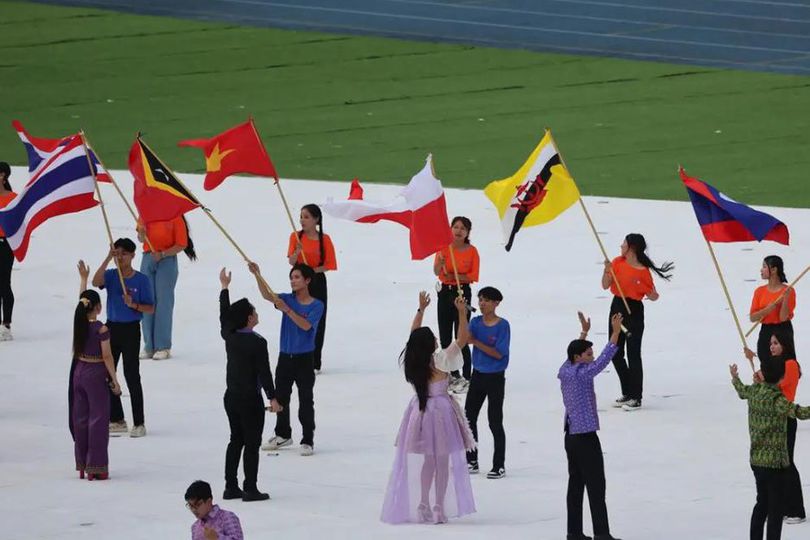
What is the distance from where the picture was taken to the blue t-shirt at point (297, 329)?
1530 centimetres

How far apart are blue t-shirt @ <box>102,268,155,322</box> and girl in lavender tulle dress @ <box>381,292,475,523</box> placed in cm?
350

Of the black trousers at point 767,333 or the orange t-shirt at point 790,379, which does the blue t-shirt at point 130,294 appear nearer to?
the black trousers at point 767,333

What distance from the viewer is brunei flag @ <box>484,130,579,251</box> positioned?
16203 mm

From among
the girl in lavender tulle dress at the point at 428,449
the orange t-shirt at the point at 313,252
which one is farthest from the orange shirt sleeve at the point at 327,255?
the girl in lavender tulle dress at the point at 428,449

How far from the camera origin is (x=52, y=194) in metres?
16.6

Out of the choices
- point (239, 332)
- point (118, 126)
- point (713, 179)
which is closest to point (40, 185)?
point (239, 332)

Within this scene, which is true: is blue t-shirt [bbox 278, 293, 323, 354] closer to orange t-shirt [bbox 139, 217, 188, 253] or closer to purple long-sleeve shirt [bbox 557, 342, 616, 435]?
purple long-sleeve shirt [bbox 557, 342, 616, 435]

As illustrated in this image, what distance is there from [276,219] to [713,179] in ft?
20.1

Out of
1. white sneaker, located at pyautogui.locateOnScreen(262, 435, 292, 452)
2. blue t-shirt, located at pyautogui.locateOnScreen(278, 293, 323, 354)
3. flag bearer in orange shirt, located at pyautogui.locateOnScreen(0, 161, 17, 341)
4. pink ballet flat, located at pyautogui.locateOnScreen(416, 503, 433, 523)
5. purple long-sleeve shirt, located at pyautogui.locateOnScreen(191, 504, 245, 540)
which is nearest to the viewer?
purple long-sleeve shirt, located at pyautogui.locateOnScreen(191, 504, 245, 540)

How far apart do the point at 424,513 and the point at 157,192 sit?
14.4 ft

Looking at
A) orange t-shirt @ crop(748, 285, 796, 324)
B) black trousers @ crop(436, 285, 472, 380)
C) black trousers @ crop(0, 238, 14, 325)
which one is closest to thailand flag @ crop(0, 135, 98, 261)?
black trousers @ crop(0, 238, 14, 325)

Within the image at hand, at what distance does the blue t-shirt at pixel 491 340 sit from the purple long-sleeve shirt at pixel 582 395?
5.61 feet

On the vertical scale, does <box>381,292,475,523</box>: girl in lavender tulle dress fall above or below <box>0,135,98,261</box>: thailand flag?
below

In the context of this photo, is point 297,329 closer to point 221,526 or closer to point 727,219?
point 727,219
